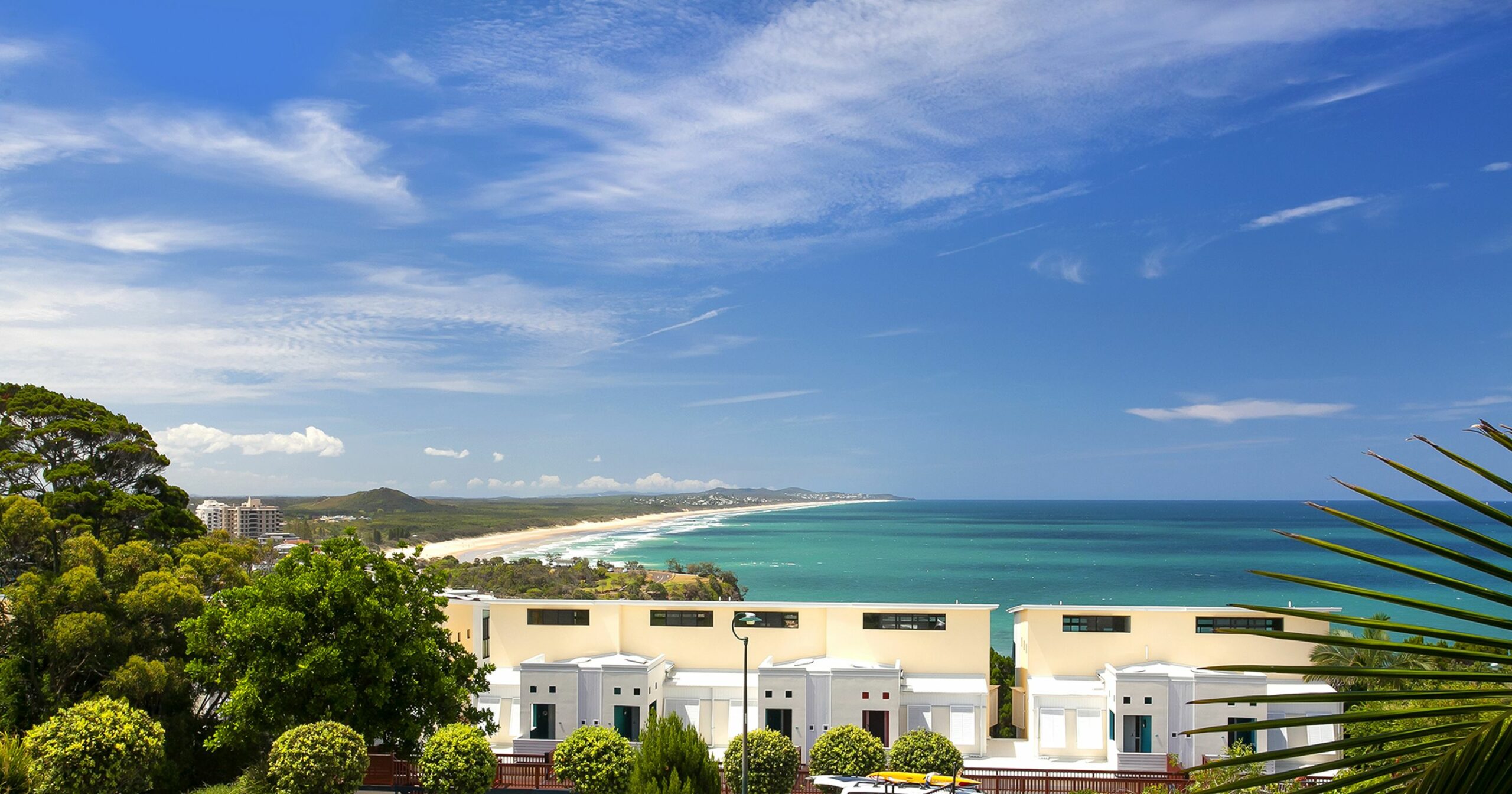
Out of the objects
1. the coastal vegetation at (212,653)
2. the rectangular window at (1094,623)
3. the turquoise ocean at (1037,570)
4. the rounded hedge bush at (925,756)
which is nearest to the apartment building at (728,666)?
the rectangular window at (1094,623)

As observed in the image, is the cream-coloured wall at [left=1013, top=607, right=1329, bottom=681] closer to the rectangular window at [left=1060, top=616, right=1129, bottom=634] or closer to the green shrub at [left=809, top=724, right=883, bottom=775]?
the rectangular window at [left=1060, top=616, right=1129, bottom=634]

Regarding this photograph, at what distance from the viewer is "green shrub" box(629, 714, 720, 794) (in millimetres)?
22891

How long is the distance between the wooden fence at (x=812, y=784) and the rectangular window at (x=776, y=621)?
6.77m

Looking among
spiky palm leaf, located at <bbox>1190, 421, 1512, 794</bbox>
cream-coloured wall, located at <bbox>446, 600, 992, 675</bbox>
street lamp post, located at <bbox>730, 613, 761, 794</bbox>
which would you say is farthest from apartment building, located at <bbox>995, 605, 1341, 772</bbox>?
spiky palm leaf, located at <bbox>1190, 421, 1512, 794</bbox>

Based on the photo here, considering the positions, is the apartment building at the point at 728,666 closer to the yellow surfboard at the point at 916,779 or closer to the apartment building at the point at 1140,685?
the apartment building at the point at 1140,685

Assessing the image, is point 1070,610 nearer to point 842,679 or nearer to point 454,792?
point 842,679

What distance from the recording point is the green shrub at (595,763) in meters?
25.5

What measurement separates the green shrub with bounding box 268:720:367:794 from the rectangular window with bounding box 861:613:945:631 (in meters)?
16.5

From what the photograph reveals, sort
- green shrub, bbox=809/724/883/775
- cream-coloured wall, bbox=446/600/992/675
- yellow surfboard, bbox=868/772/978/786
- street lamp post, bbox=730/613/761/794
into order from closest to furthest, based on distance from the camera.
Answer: yellow surfboard, bbox=868/772/978/786 < street lamp post, bbox=730/613/761/794 < green shrub, bbox=809/724/883/775 < cream-coloured wall, bbox=446/600/992/675

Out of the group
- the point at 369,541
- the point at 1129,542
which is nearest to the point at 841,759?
the point at 369,541

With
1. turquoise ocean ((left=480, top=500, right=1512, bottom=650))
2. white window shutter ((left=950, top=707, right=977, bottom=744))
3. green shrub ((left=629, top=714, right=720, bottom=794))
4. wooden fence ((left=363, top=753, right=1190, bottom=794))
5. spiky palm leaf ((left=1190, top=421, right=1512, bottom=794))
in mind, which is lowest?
turquoise ocean ((left=480, top=500, right=1512, bottom=650))

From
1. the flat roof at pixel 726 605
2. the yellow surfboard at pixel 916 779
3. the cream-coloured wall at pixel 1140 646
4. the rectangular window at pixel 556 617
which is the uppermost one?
the flat roof at pixel 726 605

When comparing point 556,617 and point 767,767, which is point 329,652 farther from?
point 767,767

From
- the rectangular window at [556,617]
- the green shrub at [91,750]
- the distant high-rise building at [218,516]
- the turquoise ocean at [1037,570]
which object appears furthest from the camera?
the distant high-rise building at [218,516]
